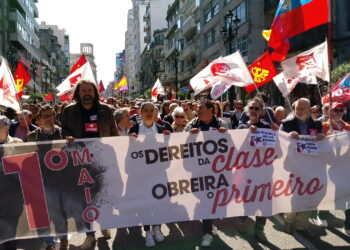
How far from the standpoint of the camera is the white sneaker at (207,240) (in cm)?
476

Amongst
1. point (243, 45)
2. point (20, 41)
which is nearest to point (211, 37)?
point (243, 45)

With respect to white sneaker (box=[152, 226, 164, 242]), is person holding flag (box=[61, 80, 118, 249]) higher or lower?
higher

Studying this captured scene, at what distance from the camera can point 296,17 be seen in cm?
604

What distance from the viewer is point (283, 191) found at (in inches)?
194

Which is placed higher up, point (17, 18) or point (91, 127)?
point (17, 18)

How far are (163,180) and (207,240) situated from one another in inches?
34.7

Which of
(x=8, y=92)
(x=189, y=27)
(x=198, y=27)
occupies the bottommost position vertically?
(x=8, y=92)

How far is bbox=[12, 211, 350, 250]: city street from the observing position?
4781mm

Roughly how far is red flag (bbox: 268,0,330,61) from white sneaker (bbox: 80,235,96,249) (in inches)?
150

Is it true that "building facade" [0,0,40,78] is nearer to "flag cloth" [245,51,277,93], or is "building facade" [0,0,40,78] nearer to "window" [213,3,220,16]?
"window" [213,3,220,16]

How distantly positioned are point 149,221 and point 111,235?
90 centimetres

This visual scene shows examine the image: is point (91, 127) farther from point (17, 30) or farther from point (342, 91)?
point (17, 30)

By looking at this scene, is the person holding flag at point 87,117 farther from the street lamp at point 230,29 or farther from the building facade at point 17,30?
the building facade at point 17,30

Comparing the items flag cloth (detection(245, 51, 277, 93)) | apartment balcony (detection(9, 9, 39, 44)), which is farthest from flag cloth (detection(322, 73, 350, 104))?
apartment balcony (detection(9, 9, 39, 44))
